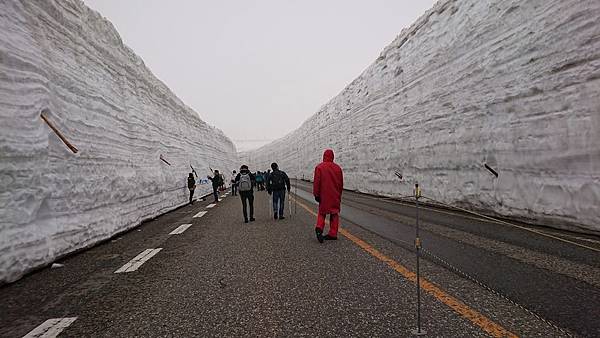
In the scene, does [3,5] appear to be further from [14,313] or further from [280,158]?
[280,158]

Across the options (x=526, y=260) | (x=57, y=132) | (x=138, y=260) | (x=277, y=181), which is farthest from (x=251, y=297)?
(x=277, y=181)

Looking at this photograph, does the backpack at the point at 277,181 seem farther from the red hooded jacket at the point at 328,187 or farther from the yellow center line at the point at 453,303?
the yellow center line at the point at 453,303

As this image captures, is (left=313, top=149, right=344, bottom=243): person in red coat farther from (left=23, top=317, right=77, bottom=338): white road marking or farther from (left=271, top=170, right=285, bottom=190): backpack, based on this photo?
(left=23, top=317, right=77, bottom=338): white road marking

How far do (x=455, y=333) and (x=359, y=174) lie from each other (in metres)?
20.9

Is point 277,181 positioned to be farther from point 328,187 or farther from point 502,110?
point 502,110

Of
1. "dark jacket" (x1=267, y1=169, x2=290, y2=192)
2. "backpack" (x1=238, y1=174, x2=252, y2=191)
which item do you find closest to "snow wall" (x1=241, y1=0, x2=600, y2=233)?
"dark jacket" (x1=267, y1=169, x2=290, y2=192)

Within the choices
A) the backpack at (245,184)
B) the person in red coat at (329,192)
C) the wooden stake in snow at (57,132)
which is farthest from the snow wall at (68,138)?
the person in red coat at (329,192)

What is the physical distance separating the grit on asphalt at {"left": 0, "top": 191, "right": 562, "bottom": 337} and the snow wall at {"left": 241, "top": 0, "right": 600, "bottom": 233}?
4.79 m

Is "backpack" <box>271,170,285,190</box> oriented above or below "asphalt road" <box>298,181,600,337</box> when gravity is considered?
above

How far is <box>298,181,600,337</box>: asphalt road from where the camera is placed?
9.29 ft

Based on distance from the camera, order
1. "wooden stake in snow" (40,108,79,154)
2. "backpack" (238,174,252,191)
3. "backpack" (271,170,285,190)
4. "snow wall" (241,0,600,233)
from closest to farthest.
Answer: "wooden stake in snow" (40,108,79,154) → "snow wall" (241,0,600,233) → "backpack" (238,174,252,191) → "backpack" (271,170,285,190)

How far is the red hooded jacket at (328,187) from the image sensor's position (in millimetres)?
6195

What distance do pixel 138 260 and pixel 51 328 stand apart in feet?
7.48

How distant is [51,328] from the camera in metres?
2.76
